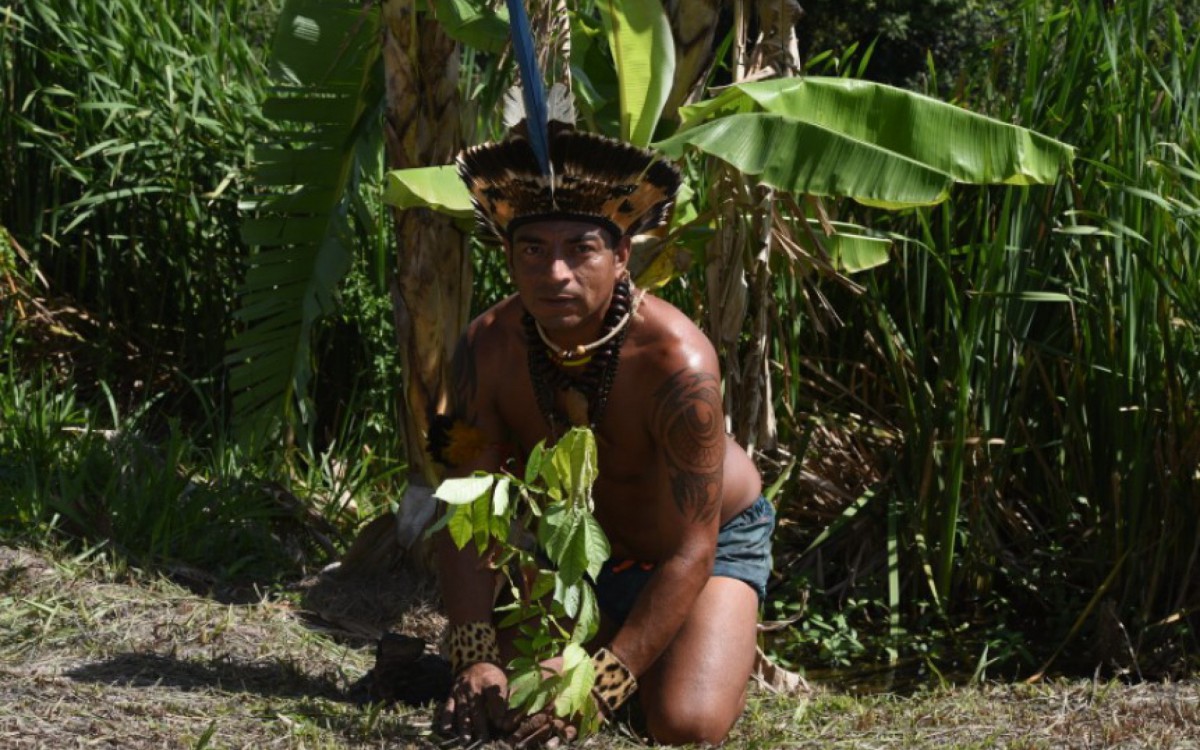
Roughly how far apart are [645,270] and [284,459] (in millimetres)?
1865

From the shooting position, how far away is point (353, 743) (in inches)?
128

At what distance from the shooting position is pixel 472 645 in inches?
131

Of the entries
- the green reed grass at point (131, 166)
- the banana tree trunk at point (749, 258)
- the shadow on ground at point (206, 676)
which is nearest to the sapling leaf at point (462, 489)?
the shadow on ground at point (206, 676)

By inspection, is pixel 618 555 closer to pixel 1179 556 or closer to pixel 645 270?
pixel 645 270

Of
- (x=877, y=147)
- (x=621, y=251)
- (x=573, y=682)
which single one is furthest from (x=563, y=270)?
(x=877, y=147)

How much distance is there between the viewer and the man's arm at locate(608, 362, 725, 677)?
330 cm

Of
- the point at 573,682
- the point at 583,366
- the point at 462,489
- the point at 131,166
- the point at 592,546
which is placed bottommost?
the point at 573,682

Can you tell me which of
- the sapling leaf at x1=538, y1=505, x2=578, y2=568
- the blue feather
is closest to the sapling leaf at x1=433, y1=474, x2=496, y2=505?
the sapling leaf at x1=538, y1=505, x2=578, y2=568

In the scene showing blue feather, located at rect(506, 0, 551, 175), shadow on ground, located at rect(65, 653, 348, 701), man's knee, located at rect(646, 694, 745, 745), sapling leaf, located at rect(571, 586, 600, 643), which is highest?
blue feather, located at rect(506, 0, 551, 175)

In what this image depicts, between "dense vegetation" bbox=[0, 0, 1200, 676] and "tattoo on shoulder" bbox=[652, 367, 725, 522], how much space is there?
0.95m

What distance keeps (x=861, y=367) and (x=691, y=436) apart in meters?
1.78

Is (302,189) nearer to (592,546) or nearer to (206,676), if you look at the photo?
(206,676)

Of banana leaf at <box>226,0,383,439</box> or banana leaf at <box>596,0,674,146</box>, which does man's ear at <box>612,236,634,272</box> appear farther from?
banana leaf at <box>226,0,383,439</box>

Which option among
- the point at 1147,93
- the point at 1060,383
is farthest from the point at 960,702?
the point at 1147,93
